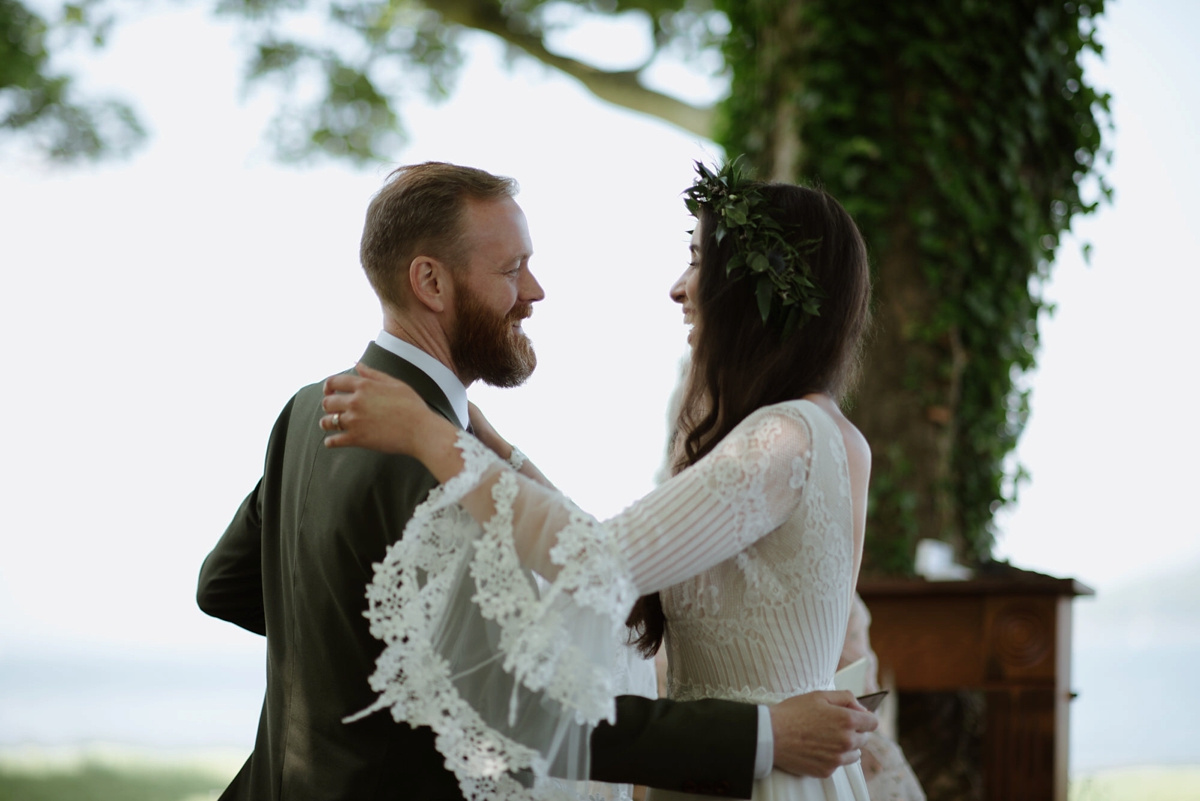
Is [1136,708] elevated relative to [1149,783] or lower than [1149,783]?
elevated

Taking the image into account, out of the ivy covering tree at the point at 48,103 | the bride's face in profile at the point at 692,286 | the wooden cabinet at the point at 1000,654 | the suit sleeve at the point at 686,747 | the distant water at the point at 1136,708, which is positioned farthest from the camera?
the ivy covering tree at the point at 48,103

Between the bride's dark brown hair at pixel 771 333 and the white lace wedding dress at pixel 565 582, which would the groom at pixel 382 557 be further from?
the bride's dark brown hair at pixel 771 333

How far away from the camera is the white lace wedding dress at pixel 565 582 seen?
4.16 ft

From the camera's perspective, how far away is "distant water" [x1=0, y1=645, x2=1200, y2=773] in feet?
15.4

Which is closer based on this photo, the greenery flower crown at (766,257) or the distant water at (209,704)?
the greenery flower crown at (766,257)

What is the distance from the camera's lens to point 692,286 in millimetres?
1662

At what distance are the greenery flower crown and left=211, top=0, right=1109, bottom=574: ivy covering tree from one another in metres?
2.22

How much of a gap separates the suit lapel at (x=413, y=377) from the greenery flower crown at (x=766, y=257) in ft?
1.66

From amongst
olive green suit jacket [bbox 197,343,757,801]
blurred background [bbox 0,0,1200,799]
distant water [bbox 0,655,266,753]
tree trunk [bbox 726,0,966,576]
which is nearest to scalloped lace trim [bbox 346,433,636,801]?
olive green suit jacket [bbox 197,343,757,801]

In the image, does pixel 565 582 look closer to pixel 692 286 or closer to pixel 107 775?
pixel 692 286

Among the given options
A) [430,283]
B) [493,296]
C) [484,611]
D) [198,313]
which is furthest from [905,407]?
[198,313]

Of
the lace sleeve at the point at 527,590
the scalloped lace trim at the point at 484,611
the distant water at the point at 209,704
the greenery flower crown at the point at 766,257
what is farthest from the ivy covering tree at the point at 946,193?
the scalloped lace trim at the point at 484,611

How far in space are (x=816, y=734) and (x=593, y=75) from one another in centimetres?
523

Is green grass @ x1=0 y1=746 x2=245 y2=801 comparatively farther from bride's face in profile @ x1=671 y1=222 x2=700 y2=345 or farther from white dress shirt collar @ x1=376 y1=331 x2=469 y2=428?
bride's face in profile @ x1=671 y1=222 x2=700 y2=345
